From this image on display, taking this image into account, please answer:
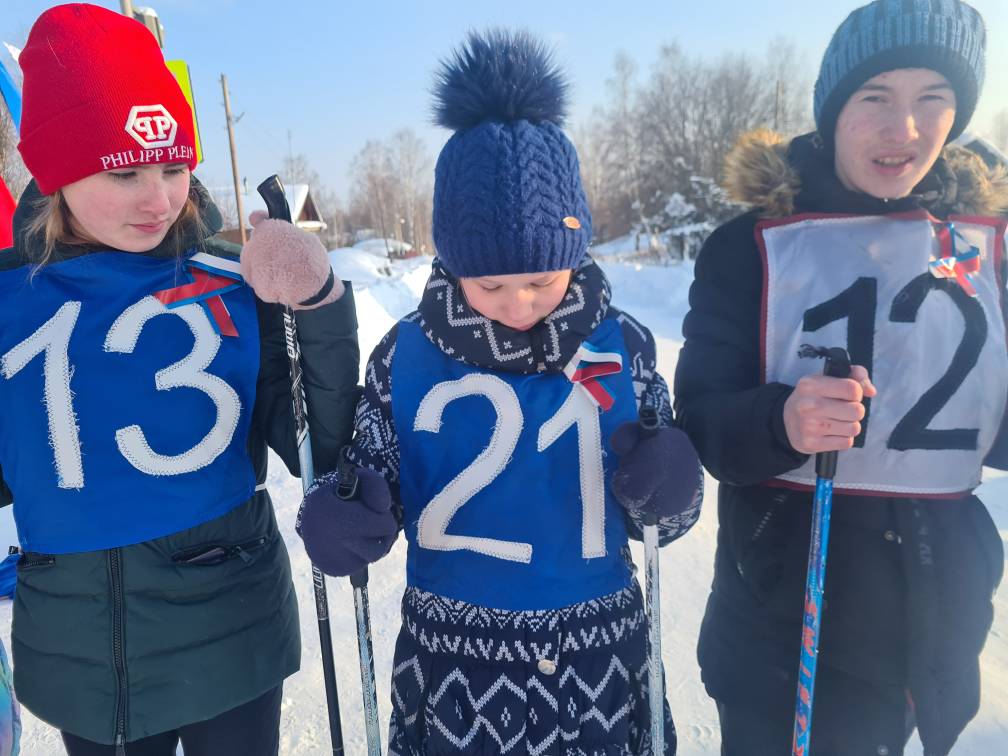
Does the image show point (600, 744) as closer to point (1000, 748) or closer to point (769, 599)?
point (769, 599)

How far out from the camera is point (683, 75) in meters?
33.2

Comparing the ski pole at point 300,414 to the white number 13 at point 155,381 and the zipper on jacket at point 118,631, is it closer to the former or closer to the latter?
the white number 13 at point 155,381

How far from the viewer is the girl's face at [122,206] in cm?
130

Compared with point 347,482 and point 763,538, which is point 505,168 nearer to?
point 347,482

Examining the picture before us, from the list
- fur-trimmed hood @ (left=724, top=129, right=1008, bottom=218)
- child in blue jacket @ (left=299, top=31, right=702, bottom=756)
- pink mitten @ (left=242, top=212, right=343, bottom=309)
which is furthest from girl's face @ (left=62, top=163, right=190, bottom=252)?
fur-trimmed hood @ (left=724, top=129, right=1008, bottom=218)

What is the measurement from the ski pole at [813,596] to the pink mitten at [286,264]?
3.11ft

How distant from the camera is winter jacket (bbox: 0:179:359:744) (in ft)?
4.20

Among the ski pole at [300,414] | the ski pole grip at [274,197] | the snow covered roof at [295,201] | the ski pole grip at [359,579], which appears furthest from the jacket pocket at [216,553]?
the snow covered roof at [295,201]

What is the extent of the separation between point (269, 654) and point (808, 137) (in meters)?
1.63

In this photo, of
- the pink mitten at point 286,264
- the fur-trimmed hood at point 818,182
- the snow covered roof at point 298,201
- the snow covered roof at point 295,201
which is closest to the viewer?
the pink mitten at point 286,264

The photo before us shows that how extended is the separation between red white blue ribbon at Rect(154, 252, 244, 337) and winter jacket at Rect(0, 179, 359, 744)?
0.04 m

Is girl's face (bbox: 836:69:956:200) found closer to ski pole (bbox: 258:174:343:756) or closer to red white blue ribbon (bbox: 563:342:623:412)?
red white blue ribbon (bbox: 563:342:623:412)

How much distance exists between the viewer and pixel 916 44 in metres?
1.20

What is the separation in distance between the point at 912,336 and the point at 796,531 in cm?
44
